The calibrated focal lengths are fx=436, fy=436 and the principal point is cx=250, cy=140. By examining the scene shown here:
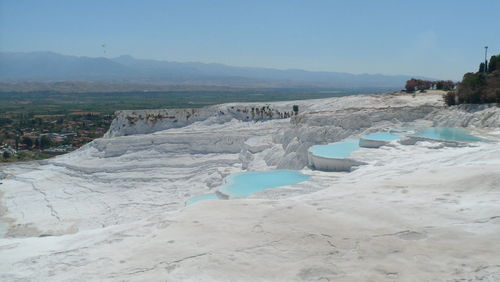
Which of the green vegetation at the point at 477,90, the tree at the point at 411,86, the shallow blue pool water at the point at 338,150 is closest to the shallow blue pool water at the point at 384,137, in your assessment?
the shallow blue pool water at the point at 338,150

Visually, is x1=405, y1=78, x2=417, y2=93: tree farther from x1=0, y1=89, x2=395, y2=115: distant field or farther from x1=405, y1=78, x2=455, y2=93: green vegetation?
x1=0, y1=89, x2=395, y2=115: distant field

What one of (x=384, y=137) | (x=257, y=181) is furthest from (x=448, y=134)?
(x=257, y=181)

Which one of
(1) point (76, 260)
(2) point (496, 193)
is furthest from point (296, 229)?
(2) point (496, 193)

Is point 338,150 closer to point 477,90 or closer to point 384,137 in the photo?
point 384,137

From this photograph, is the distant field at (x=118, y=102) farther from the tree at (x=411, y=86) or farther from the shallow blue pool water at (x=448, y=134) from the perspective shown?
the shallow blue pool water at (x=448, y=134)

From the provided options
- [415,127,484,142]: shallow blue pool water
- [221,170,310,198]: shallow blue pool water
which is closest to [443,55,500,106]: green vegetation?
[415,127,484,142]: shallow blue pool water

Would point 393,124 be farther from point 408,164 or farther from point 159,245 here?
point 159,245
